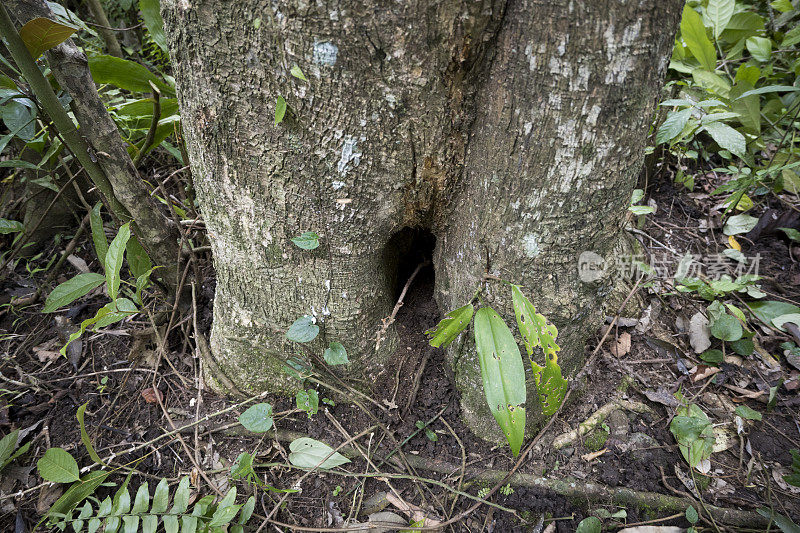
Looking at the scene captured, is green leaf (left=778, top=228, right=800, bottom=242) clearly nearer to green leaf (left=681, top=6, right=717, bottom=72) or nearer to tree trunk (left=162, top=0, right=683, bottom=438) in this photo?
green leaf (left=681, top=6, right=717, bottom=72)

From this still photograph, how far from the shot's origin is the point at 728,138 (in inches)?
72.6

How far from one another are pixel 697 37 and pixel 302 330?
2233mm

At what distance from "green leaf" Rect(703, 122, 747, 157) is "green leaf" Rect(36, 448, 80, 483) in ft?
8.35

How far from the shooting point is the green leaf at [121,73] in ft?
4.80

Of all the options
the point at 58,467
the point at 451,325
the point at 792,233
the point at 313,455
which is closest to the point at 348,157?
the point at 451,325

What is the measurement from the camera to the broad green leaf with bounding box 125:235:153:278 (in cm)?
155

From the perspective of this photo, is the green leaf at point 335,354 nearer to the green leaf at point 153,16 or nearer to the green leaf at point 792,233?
the green leaf at point 153,16

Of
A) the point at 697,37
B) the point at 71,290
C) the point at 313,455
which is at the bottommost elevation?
the point at 313,455

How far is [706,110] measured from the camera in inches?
86.8

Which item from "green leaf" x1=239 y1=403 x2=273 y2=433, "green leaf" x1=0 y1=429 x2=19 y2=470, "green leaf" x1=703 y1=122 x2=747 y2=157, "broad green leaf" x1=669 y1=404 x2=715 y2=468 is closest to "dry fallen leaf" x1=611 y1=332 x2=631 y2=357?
"broad green leaf" x1=669 y1=404 x2=715 y2=468

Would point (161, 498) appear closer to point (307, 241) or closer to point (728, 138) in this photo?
point (307, 241)

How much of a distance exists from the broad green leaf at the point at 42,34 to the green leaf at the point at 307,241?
2.59ft

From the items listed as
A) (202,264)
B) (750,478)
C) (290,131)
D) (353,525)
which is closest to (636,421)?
(750,478)

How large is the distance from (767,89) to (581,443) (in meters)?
1.63
